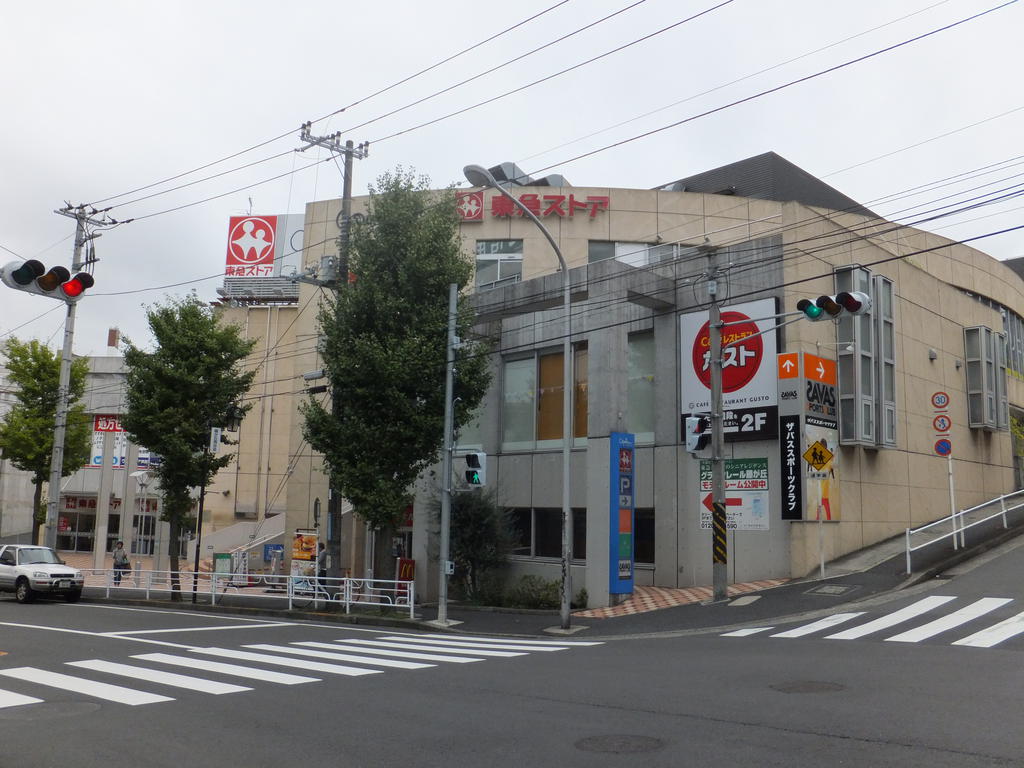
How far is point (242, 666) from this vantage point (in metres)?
12.0

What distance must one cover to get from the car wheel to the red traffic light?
63.2ft

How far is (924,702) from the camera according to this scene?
8.59 m

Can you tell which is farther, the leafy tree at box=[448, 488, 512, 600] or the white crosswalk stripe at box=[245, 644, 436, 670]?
the leafy tree at box=[448, 488, 512, 600]

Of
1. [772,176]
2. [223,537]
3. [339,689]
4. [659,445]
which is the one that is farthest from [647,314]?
[223,537]

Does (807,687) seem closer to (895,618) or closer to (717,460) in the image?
(895,618)

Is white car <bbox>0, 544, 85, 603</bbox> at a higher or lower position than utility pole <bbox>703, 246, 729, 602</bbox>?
lower

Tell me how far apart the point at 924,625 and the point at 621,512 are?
841 cm

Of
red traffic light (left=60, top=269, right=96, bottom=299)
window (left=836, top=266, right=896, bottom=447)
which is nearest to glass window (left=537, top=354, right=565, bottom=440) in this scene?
window (left=836, top=266, right=896, bottom=447)

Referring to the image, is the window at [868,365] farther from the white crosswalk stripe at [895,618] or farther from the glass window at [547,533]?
the glass window at [547,533]

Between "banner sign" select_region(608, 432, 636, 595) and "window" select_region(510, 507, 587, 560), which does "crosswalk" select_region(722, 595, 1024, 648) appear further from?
"window" select_region(510, 507, 587, 560)

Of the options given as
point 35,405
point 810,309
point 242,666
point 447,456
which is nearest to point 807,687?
point 242,666

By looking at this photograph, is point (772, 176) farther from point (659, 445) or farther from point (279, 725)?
point (279, 725)

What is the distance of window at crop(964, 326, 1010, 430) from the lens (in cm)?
2847

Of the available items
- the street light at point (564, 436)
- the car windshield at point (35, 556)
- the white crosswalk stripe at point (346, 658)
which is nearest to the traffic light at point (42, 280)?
the white crosswalk stripe at point (346, 658)
